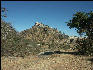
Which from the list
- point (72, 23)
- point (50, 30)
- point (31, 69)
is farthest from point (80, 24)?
point (50, 30)

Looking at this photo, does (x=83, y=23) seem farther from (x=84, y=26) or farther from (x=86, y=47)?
(x=86, y=47)

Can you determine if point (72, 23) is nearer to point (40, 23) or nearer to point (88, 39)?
point (88, 39)

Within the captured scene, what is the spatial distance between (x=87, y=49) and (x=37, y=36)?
44634 mm

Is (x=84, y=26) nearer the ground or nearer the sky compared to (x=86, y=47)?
nearer the sky

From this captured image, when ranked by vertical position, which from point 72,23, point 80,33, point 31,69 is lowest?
point 31,69

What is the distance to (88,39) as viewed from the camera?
2364 centimetres

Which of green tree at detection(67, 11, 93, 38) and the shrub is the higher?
green tree at detection(67, 11, 93, 38)

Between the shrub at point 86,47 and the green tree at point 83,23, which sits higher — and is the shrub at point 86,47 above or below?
below

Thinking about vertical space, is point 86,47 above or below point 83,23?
below

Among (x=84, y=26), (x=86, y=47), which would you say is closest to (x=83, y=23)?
(x=84, y=26)

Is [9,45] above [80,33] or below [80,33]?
below

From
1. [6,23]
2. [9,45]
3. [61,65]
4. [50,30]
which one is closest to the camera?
[61,65]

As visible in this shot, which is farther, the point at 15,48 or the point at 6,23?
the point at 15,48

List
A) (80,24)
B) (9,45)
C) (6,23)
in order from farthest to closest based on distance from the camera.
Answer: (80,24) → (9,45) → (6,23)
